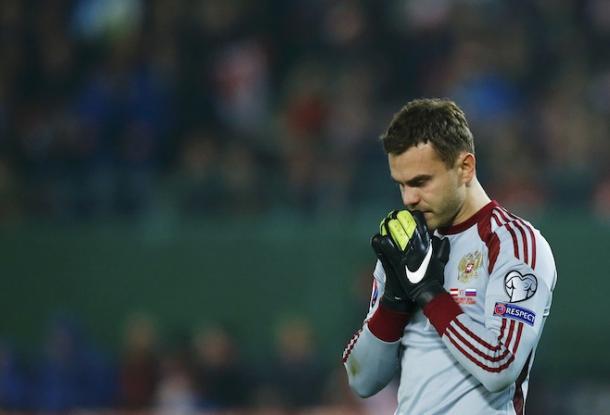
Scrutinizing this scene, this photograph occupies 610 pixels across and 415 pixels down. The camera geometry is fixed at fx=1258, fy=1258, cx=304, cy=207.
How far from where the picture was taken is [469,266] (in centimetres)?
344

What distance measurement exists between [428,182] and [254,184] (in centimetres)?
671

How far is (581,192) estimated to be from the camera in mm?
9641

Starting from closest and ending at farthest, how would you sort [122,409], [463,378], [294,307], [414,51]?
[463,378] → [122,409] → [294,307] → [414,51]

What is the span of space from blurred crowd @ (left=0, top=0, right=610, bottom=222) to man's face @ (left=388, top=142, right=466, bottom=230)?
603cm

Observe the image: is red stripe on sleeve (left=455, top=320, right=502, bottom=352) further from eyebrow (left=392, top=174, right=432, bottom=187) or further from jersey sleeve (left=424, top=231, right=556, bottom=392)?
eyebrow (left=392, top=174, right=432, bottom=187)

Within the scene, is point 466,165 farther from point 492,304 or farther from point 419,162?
point 492,304

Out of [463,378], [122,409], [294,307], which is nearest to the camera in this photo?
[463,378]

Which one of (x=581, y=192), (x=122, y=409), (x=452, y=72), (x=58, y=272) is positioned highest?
(x=452, y=72)

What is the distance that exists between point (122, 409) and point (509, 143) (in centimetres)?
355

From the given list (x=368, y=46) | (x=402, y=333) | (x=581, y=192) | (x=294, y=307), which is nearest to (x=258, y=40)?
(x=368, y=46)

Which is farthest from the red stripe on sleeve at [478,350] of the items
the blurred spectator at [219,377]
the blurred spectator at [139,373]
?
the blurred spectator at [139,373]

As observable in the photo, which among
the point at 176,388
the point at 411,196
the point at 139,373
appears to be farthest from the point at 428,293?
the point at 139,373

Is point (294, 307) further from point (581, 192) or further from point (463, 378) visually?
point (463, 378)

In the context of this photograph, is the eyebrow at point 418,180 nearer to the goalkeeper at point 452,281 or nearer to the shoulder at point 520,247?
the goalkeeper at point 452,281
